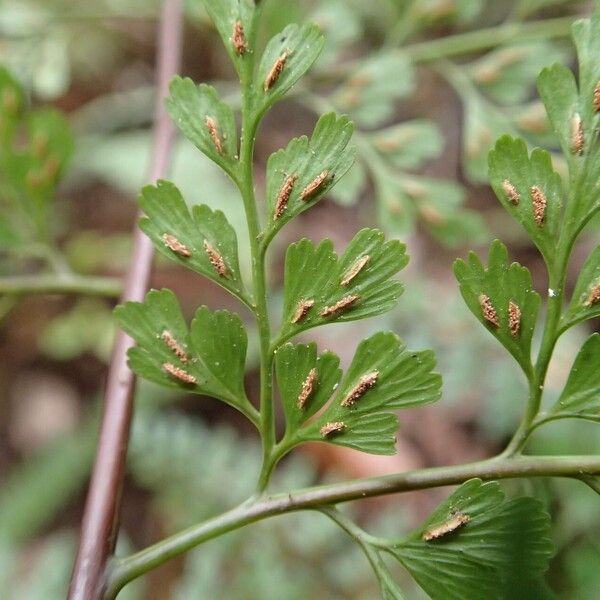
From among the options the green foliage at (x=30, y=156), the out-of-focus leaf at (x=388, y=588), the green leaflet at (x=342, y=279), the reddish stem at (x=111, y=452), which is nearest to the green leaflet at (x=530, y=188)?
the green leaflet at (x=342, y=279)

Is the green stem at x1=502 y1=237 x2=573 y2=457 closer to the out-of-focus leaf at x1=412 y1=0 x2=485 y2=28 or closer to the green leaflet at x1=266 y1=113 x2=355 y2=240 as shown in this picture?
the green leaflet at x1=266 y1=113 x2=355 y2=240

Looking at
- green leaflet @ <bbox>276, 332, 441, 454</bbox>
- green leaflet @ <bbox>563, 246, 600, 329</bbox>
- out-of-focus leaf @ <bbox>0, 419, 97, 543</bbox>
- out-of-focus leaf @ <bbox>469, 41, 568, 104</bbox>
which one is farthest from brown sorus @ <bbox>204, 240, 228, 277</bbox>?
out-of-focus leaf @ <bbox>0, 419, 97, 543</bbox>

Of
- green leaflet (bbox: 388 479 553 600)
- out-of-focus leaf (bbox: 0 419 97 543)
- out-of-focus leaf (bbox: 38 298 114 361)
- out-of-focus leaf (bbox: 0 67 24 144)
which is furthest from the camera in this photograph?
out-of-focus leaf (bbox: 38 298 114 361)

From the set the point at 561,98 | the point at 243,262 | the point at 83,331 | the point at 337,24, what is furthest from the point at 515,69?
the point at 83,331

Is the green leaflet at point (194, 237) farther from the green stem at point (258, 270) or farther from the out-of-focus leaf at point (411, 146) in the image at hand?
the out-of-focus leaf at point (411, 146)

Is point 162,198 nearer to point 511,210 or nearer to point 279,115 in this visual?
point 511,210

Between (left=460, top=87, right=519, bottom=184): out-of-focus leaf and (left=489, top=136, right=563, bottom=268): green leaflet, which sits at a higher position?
(left=460, top=87, right=519, bottom=184): out-of-focus leaf

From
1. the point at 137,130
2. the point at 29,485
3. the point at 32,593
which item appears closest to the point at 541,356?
the point at 32,593
